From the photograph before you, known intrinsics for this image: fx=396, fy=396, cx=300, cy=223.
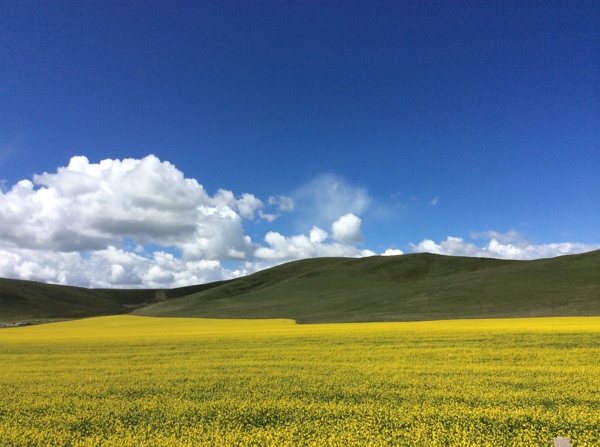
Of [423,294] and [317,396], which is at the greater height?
[423,294]

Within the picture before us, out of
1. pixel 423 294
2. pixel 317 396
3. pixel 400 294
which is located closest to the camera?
pixel 317 396

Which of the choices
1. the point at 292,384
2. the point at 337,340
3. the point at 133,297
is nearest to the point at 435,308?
the point at 337,340

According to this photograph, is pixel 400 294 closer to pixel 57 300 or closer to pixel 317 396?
pixel 317 396

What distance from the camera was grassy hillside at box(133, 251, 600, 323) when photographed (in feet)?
151

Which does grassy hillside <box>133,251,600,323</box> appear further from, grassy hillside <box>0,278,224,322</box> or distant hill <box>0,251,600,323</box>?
grassy hillside <box>0,278,224,322</box>

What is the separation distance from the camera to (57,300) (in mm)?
123750

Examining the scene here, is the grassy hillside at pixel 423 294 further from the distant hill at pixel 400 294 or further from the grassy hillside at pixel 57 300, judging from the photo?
the grassy hillside at pixel 57 300

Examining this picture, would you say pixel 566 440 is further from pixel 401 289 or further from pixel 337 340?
pixel 401 289

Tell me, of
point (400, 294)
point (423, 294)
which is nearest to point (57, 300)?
point (400, 294)

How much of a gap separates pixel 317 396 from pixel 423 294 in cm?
5257

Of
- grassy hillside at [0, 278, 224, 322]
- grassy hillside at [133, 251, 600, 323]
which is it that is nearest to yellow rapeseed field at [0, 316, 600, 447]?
grassy hillside at [133, 251, 600, 323]

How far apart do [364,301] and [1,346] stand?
4620cm

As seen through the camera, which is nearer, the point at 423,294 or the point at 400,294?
the point at 423,294

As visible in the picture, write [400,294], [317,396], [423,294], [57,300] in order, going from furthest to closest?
[57,300], [400,294], [423,294], [317,396]
